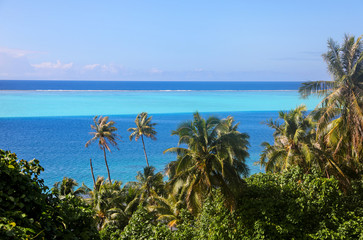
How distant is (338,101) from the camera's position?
59.1 ft

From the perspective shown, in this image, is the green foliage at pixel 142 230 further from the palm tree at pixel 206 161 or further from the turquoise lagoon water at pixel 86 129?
the turquoise lagoon water at pixel 86 129

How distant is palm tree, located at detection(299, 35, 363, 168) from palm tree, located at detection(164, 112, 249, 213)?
5.12 metres

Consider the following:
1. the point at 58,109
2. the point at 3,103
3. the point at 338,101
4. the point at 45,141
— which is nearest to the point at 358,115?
the point at 338,101

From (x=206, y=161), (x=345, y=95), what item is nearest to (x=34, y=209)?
(x=206, y=161)

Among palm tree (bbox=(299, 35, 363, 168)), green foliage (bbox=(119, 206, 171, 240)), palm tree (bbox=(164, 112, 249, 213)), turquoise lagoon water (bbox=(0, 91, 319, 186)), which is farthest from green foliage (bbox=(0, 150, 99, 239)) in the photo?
palm tree (bbox=(299, 35, 363, 168))

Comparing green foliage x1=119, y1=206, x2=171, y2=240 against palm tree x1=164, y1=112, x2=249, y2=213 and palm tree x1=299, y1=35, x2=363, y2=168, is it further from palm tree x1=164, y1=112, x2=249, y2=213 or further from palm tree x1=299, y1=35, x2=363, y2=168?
palm tree x1=299, y1=35, x2=363, y2=168

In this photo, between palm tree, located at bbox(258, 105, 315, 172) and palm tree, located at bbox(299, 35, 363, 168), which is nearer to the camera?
palm tree, located at bbox(299, 35, 363, 168)

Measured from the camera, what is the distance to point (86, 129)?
90.6 metres

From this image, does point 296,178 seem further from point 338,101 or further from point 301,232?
point 338,101

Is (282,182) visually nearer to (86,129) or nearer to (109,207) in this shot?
(109,207)

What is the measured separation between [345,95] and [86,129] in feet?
264

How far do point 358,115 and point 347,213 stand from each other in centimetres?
514

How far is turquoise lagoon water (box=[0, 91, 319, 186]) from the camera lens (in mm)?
59219

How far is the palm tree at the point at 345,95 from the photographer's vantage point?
696 inches
